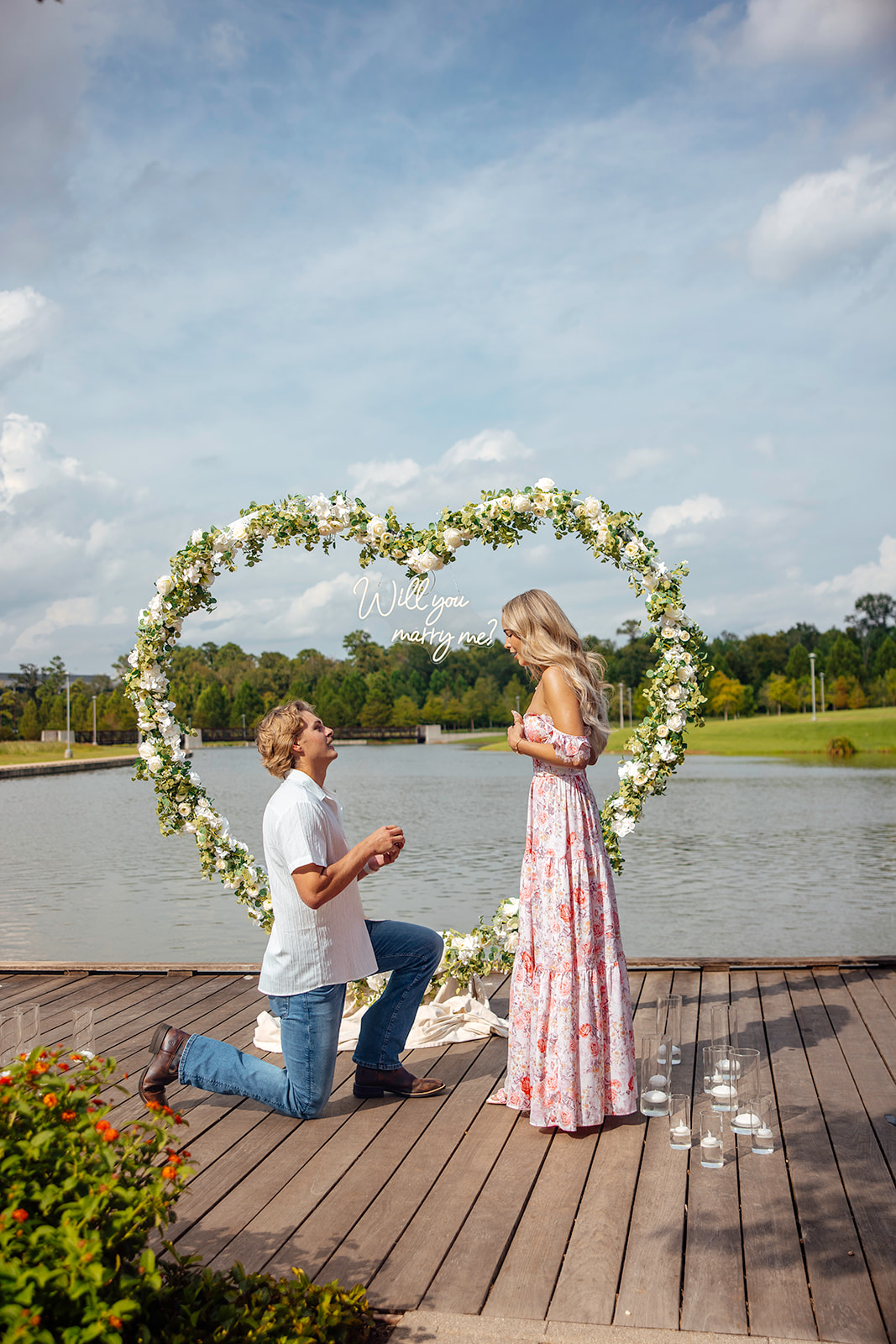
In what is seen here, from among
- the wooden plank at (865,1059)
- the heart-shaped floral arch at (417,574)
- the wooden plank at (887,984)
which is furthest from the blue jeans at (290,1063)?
the wooden plank at (887,984)

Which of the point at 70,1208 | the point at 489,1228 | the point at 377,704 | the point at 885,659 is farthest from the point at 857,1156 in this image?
the point at 885,659

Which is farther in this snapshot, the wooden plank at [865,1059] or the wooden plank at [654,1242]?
the wooden plank at [865,1059]

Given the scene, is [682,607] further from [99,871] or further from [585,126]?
[99,871]

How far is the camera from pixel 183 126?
634 cm

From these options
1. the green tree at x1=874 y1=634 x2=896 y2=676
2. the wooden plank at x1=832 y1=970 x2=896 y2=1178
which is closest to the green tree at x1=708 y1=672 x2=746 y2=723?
the green tree at x1=874 y1=634 x2=896 y2=676

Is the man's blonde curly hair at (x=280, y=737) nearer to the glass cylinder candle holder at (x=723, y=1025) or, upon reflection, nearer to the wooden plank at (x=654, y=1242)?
the wooden plank at (x=654, y=1242)

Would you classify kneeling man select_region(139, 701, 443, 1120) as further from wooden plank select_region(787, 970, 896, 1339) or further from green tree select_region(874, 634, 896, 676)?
green tree select_region(874, 634, 896, 676)

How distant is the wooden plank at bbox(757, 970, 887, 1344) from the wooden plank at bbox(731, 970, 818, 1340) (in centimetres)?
3

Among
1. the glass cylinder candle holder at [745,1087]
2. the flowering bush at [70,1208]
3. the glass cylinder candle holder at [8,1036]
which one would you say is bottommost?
the glass cylinder candle holder at [745,1087]

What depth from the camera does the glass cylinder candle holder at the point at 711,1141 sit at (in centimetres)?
342

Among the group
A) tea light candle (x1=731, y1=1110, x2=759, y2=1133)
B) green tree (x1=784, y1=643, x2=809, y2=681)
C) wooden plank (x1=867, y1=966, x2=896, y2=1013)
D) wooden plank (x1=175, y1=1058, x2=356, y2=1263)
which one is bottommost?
wooden plank (x1=867, y1=966, x2=896, y2=1013)

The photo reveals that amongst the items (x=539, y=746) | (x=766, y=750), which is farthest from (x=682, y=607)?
(x=766, y=750)

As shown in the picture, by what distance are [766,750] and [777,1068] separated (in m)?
46.3

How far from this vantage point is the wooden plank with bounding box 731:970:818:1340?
8.13ft
